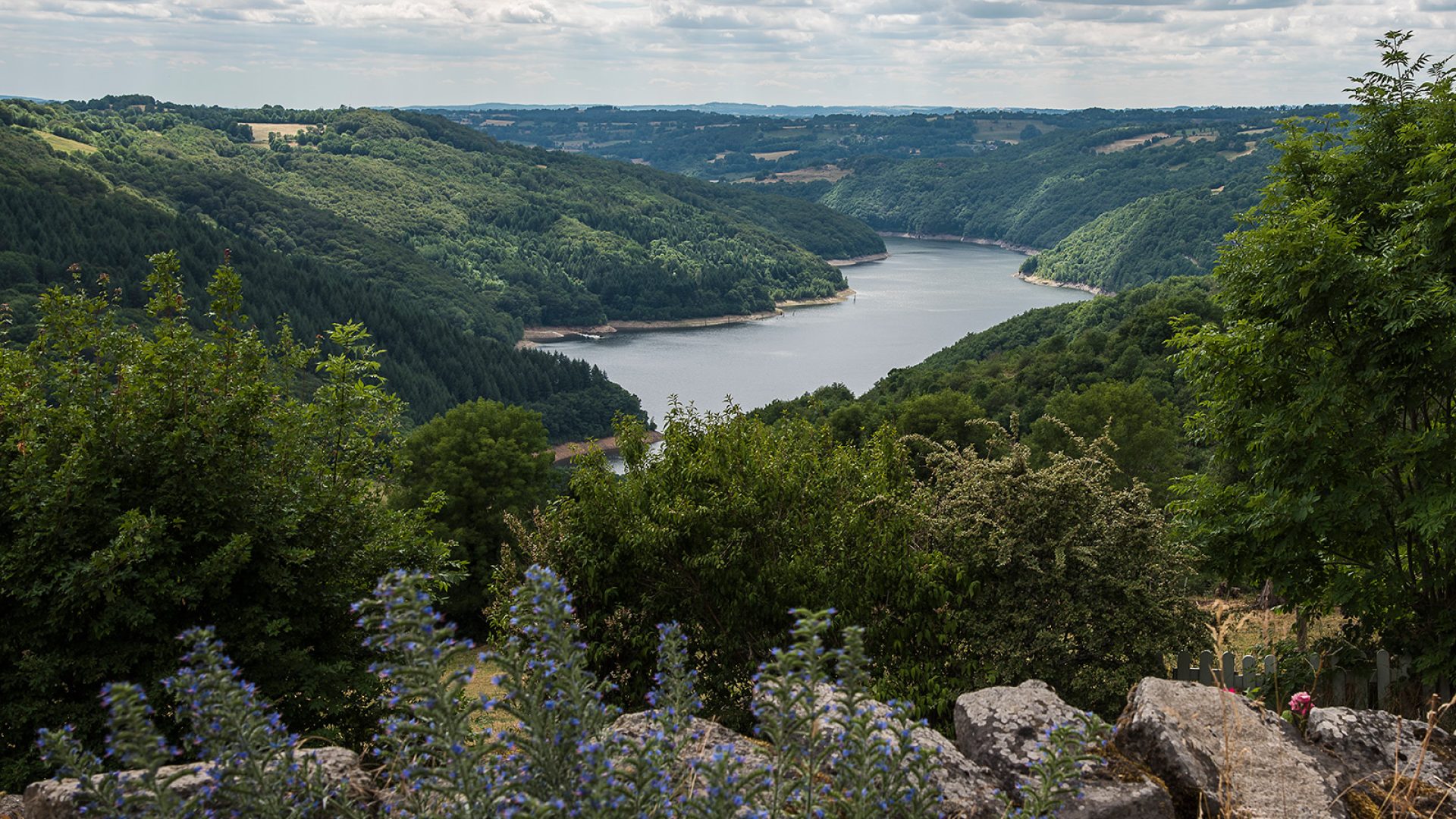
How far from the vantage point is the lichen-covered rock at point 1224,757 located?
5.20m

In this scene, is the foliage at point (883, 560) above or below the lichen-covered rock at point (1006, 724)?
below

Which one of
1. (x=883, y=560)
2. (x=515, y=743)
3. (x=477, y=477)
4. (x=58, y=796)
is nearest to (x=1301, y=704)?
(x=883, y=560)

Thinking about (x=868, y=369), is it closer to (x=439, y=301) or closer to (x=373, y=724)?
(x=439, y=301)

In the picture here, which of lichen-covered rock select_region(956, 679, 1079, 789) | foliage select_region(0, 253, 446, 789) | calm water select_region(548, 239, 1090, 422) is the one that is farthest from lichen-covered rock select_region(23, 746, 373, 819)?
calm water select_region(548, 239, 1090, 422)

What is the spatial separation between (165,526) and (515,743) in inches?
310

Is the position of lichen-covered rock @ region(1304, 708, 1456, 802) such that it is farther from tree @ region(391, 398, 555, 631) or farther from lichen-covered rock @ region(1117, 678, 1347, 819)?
tree @ region(391, 398, 555, 631)

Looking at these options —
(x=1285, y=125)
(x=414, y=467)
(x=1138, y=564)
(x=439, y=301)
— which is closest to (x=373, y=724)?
(x=1138, y=564)

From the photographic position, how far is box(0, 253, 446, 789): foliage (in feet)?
32.6

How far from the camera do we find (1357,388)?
10906mm

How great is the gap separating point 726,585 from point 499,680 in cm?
930

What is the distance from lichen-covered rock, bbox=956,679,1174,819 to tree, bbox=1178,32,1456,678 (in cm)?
600

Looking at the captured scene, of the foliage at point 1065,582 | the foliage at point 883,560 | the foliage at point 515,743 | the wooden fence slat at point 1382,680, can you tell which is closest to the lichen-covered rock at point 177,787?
the foliage at point 515,743

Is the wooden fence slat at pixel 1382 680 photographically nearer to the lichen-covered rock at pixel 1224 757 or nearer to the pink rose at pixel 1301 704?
the pink rose at pixel 1301 704

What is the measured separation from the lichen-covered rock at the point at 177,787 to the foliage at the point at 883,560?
21.4 ft
